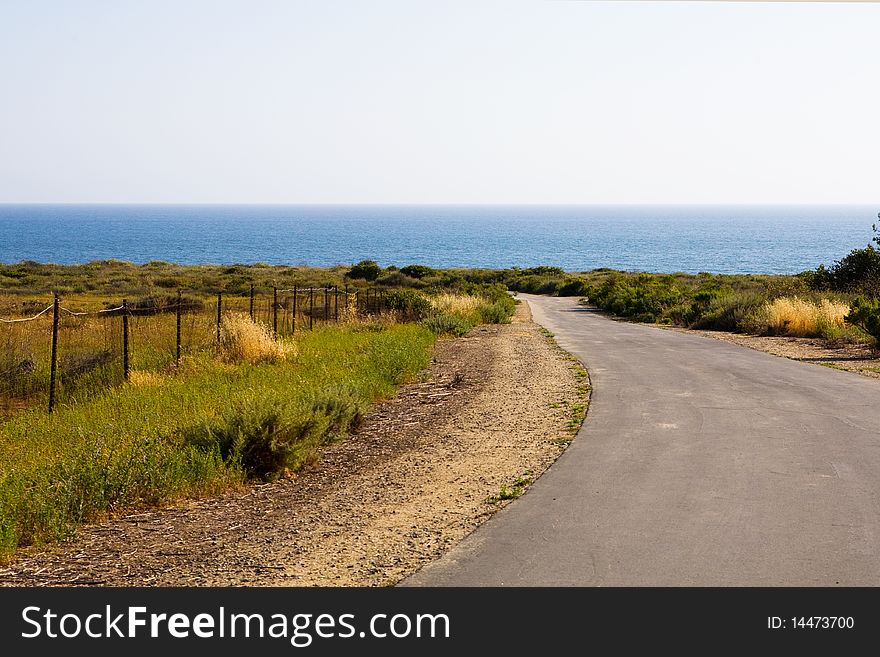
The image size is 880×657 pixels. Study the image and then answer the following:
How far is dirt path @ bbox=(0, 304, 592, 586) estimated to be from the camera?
6.22 m

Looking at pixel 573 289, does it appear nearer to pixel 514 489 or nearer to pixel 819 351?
pixel 819 351

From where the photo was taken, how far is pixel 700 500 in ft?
25.9

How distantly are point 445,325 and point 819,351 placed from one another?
1031cm

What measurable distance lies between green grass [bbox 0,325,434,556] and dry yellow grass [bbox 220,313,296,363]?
107 centimetres

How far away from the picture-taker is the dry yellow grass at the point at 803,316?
24.8 meters

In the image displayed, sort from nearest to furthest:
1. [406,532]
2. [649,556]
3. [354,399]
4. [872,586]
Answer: [872,586] < [649,556] < [406,532] < [354,399]

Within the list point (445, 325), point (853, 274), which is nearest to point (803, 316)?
point (445, 325)

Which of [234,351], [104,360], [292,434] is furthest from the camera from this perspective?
[104,360]

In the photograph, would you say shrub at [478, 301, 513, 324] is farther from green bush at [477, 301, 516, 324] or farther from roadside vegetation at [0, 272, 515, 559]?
roadside vegetation at [0, 272, 515, 559]

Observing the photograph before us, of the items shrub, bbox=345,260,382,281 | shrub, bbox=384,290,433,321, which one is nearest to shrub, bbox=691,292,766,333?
shrub, bbox=384,290,433,321
